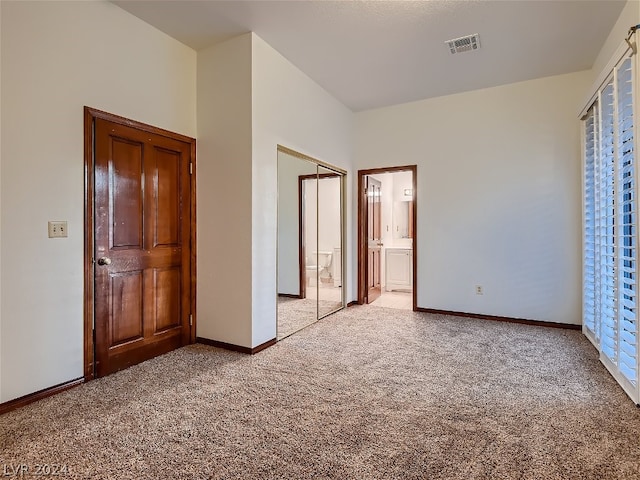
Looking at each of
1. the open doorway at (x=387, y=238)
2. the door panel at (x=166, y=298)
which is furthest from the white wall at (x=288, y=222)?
the open doorway at (x=387, y=238)

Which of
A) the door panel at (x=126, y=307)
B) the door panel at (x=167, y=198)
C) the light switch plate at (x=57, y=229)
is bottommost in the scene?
the door panel at (x=126, y=307)

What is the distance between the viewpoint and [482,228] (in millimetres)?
4410

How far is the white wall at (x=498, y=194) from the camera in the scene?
3.99 meters

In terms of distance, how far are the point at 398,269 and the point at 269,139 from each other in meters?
4.19

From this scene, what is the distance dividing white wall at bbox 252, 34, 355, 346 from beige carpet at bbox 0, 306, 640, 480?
553mm

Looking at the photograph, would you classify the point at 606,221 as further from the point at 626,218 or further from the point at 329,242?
the point at 329,242

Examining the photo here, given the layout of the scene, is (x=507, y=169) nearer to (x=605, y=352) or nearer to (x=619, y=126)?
(x=619, y=126)

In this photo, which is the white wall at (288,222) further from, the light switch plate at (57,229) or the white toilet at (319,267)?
the light switch plate at (57,229)

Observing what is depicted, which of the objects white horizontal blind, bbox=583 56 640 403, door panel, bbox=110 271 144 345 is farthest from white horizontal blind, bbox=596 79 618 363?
door panel, bbox=110 271 144 345

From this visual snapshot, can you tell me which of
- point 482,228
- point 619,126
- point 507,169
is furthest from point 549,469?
point 507,169

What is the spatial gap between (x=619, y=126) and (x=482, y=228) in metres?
2.03

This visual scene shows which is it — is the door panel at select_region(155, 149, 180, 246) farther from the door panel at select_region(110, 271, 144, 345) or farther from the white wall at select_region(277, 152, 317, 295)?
the white wall at select_region(277, 152, 317, 295)

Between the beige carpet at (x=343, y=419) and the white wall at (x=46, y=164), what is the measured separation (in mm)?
374

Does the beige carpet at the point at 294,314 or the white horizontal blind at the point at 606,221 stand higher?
the white horizontal blind at the point at 606,221
